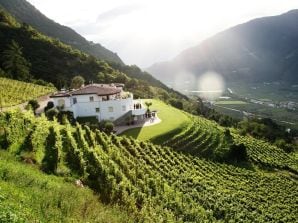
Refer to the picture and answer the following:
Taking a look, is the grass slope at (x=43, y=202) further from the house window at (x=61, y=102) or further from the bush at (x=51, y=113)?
A: the house window at (x=61, y=102)

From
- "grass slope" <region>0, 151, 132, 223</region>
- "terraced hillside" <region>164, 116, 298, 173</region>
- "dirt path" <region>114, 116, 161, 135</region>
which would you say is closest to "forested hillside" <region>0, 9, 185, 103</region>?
"terraced hillside" <region>164, 116, 298, 173</region>

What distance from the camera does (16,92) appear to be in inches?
2881

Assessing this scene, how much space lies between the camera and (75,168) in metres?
29.0

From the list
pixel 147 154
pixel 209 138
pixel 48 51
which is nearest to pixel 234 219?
pixel 147 154

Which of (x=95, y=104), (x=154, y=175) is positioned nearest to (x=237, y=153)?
(x=95, y=104)

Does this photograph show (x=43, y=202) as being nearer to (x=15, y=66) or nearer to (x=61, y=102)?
(x=61, y=102)

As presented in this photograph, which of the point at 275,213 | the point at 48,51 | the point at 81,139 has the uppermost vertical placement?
the point at 48,51

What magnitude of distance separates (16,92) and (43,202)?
5938cm

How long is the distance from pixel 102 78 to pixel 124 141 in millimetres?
79228

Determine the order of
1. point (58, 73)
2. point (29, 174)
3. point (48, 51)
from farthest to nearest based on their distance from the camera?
point (48, 51) → point (58, 73) → point (29, 174)

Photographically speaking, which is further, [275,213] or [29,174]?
[275,213]

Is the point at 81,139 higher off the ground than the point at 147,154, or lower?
higher

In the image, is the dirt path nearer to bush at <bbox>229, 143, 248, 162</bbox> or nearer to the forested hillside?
bush at <bbox>229, 143, 248, 162</bbox>

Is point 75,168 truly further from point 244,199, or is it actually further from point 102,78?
point 102,78
